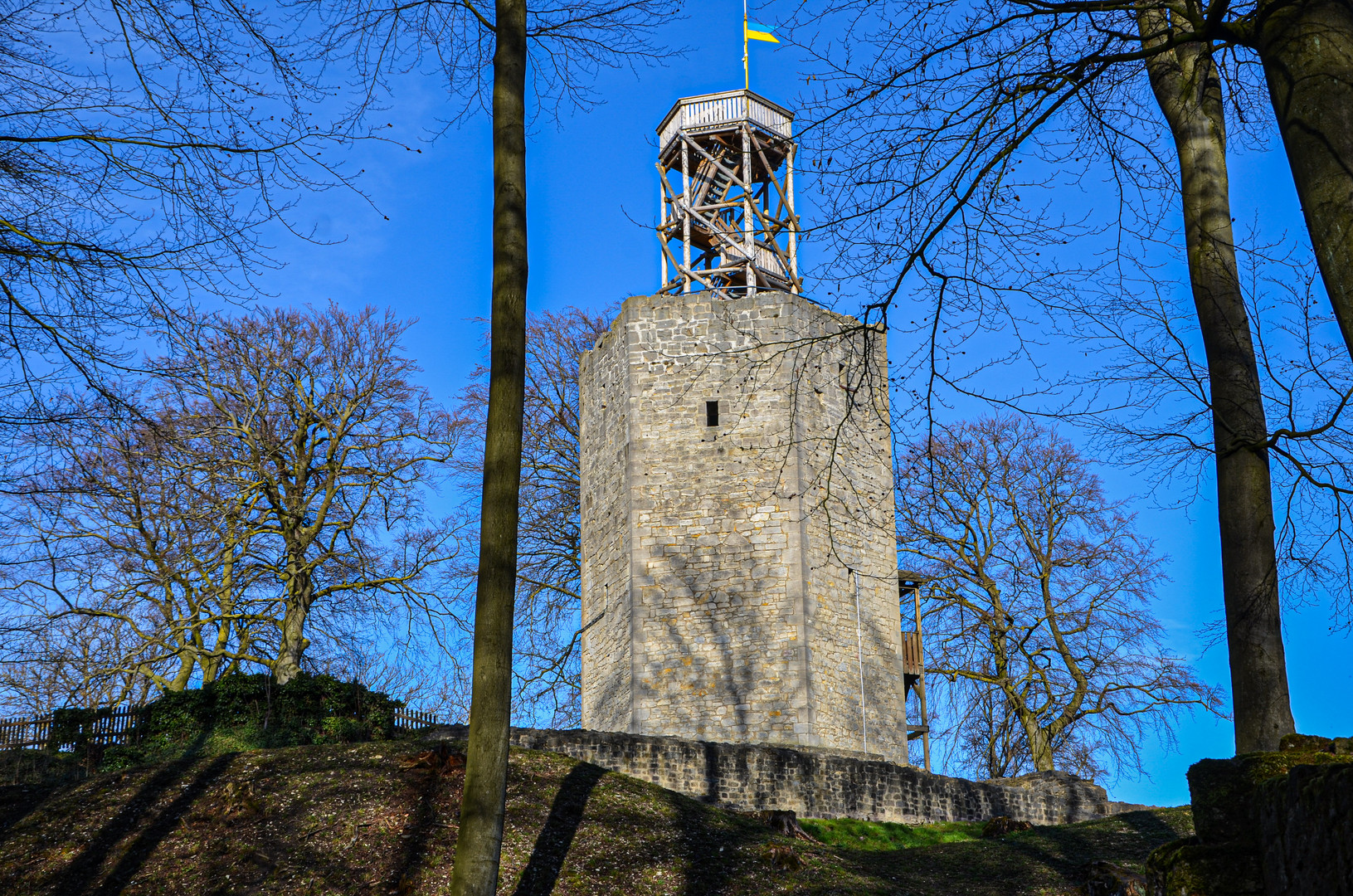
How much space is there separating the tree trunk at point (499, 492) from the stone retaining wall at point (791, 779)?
286 inches

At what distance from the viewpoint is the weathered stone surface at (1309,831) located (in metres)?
2.98

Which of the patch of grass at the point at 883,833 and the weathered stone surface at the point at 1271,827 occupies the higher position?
the weathered stone surface at the point at 1271,827

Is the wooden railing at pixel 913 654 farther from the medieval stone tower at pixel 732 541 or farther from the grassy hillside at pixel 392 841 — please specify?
the grassy hillside at pixel 392 841

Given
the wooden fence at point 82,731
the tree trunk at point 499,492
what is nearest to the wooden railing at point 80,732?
the wooden fence at point 82,731

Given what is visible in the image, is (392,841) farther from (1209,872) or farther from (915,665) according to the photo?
(915,665)

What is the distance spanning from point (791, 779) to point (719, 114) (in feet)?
45.0

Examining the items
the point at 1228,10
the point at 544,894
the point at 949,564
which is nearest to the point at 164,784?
the point at 544,894

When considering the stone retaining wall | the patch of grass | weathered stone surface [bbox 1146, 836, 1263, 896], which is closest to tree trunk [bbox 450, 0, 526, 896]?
weathered stone surface [bbox 1146, 836, 1263, 896]

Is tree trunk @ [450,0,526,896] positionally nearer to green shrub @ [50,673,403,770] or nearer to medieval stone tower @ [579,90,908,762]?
green shrub @ [50,673,403,770]

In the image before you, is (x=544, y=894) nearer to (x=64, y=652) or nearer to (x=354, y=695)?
(x=354, y=695)

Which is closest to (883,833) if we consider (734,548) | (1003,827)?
(1003,827)

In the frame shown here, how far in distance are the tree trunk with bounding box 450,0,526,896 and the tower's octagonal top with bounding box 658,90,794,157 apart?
16.3 meters

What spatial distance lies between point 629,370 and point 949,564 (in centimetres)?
738

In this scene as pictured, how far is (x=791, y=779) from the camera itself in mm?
14828
